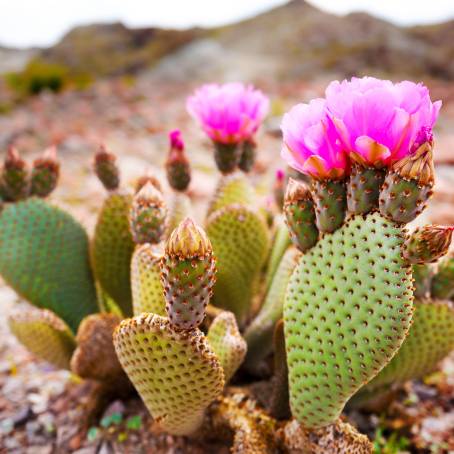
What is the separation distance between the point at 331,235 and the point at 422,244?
0.72 ft

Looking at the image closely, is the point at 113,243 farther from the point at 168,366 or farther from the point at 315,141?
the point at 315,141

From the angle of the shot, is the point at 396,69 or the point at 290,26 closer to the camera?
the point at 396,69

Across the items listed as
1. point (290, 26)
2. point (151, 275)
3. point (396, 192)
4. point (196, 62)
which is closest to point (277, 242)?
point (151, 275)

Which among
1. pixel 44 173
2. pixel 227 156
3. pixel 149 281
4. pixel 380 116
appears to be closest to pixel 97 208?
pixel 44 173

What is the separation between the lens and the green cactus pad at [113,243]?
1.79 m

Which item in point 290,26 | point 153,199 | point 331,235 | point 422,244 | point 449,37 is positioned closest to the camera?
point 422,244

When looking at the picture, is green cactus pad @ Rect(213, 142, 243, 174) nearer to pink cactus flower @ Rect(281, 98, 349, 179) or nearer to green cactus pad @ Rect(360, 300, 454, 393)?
pink cactus flower @ Rect(281, 98, 349, 179)

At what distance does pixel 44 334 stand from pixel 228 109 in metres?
0.91

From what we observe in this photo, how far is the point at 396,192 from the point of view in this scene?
108cm

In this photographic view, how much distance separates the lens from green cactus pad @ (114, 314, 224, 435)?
1.16 metres

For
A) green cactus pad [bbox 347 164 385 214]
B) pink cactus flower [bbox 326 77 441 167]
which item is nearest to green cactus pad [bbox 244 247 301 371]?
green cactus pad [bbox 347 164 385 214]

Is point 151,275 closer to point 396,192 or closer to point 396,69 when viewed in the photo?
point 396,192

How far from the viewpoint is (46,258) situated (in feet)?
6.01

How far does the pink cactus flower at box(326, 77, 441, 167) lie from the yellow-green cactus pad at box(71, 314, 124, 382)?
3.11 ft
